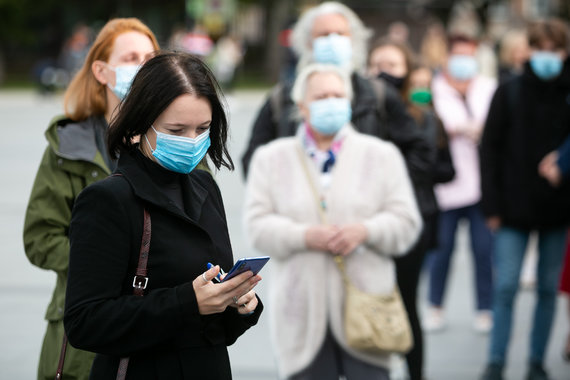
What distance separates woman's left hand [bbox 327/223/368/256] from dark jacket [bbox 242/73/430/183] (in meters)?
0.74

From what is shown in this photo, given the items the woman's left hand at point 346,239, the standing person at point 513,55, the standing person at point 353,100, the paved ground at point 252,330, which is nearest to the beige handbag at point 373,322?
the woman's left hand at point 346,239

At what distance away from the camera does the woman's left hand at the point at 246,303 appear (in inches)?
102

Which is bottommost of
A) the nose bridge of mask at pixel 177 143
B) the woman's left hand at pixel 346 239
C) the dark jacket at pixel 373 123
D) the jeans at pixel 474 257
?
the jeans at pixel 474 257

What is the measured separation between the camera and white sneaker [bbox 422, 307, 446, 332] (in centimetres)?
695

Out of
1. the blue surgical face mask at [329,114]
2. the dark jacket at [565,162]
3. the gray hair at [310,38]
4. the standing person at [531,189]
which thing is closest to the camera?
the blue surgical face mask at [329,114]

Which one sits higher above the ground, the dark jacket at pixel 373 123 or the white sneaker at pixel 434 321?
the dark jacket at pixel 373 123

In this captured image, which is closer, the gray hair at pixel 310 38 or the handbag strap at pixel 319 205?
the handbag strap at pixel 319 205

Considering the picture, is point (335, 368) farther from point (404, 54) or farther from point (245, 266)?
point (404, 54)

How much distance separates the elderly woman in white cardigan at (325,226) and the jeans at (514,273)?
1.32 m

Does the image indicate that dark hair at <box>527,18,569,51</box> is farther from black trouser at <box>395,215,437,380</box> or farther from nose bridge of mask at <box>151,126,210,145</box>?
nose bridge of mask at <box>151,126,210,145</box>

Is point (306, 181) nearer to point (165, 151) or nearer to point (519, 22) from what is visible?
point (165, 151)

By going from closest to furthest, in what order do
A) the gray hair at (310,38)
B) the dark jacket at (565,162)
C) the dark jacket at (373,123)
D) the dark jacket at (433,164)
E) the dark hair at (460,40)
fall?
the dark jacket at (373,123)
the gray hair at (310,38)
the dark jacket at (433,164)
the dark jacket at (565,162)
the dark hair at (460,40)

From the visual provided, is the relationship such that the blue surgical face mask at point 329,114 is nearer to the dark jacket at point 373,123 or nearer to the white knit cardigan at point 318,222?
the white knit cardigan at point 318,222

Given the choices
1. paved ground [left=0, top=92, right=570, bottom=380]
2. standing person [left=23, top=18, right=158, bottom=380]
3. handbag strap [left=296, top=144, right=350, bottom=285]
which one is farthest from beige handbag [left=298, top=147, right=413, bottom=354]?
paved ground [left=0, top=92, right=570, bottom=380]
